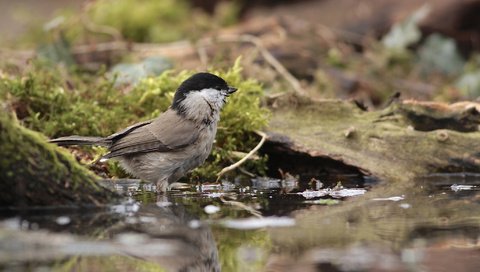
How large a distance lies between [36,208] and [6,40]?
318 inches

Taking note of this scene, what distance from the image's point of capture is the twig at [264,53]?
975 cm

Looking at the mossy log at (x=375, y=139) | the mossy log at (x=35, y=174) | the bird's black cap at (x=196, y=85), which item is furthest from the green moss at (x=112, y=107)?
the mossy log at (x=35, y=174)

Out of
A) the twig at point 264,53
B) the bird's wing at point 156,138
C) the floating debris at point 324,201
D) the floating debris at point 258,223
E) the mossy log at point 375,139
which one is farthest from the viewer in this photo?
the twig at point 264,53

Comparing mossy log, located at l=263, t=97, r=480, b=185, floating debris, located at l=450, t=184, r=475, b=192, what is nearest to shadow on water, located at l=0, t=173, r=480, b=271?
floating debris, located at l=450, t=184, r=475, b=192

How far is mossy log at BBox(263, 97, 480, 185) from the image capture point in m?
6.93

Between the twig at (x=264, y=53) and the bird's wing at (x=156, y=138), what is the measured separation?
136 inches

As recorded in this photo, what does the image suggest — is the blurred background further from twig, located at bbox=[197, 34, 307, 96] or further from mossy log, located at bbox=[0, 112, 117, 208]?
mossy log, located at bbox=[0, 112, 117, 208]

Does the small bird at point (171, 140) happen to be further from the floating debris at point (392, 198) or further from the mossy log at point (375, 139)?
the floating debris at point (392, 198)

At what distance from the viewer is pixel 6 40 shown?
12.2 m

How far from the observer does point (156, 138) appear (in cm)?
609

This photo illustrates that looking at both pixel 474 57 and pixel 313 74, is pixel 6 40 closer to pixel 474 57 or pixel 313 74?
pixel 313 74

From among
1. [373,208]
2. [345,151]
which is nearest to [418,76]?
[345,151]

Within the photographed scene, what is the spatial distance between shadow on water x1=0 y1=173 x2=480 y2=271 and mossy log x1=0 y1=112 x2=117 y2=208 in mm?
91

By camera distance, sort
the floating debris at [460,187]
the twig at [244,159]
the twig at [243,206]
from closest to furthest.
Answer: the twig at [243,206] → the floating debris at [460,187] → the twig at [244,159]
